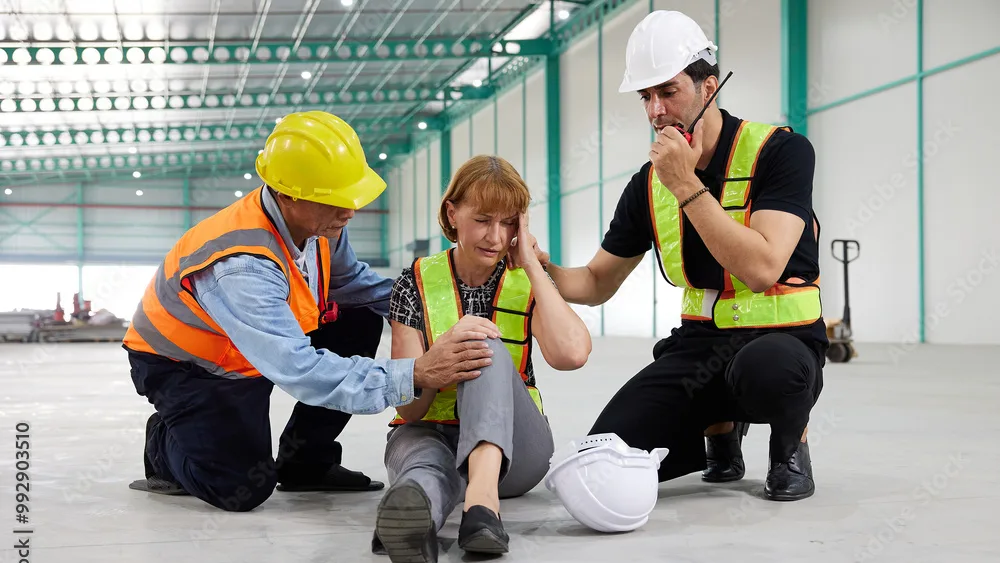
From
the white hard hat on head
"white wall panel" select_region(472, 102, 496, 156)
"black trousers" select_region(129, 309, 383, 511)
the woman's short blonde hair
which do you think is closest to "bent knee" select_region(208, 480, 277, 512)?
"black trousers" select_region(129, 309, 383, 511)

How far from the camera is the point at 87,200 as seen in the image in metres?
33.8

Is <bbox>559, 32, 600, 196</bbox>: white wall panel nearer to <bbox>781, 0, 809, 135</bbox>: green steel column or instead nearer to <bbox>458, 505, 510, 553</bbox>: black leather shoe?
<bbox>781, 0, 809, 135</bbox>: green steel column

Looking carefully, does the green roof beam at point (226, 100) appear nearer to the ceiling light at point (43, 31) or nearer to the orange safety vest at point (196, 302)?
the ceiling light at point (43, 31)

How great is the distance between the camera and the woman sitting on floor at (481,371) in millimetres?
2125

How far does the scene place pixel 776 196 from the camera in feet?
9.18

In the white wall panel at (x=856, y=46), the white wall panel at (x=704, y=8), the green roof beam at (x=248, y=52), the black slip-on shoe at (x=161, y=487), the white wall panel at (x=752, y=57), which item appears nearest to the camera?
the black slip-on shoe at (x=161, y=487)

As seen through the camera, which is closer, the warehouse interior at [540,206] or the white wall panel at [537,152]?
the warehouse interior at [540,206]

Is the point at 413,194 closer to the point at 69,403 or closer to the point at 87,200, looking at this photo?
the point at 87,200

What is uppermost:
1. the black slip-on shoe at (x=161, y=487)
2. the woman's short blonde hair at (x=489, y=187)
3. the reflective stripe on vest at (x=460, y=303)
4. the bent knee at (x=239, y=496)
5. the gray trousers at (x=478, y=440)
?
the woman's short blonde hair at (x=489, y=187)

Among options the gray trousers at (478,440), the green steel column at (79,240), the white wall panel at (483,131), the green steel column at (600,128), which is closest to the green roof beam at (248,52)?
the green steel column at (600,128)

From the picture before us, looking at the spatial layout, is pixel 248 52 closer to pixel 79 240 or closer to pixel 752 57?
pixel 752 57

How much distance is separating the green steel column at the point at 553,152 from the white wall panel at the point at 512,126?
1841mm

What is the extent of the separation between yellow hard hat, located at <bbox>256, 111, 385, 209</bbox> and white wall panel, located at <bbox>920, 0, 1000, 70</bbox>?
35.7ft

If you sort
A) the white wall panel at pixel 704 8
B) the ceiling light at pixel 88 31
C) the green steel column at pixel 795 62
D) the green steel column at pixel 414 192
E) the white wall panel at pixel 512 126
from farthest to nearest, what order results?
the green steel column at pixel 414 192
the white wall panel at pixel 512 126
the ceiling light at pixel 88 31
the white wall panel at pixel 704 8
the green steel column at pixel 795 62
